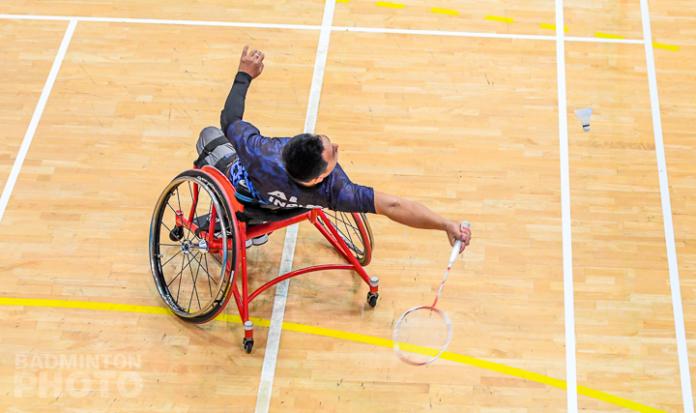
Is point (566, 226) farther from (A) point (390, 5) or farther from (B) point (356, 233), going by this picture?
(A) point (390, 5)

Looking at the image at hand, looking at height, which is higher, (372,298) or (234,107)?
(234,107)

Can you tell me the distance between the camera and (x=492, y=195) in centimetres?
688

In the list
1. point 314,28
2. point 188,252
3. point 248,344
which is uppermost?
point 314,28

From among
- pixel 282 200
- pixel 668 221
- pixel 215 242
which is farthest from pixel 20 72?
pixel 668 221

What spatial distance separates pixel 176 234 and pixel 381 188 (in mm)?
1612

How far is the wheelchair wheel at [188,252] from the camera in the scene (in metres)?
5.86

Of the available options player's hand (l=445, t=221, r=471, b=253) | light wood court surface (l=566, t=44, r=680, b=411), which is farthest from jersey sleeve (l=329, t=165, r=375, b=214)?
light wood court surface (l=566, t=44, r=680, b=411)

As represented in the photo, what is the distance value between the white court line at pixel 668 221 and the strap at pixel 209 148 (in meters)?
3.37

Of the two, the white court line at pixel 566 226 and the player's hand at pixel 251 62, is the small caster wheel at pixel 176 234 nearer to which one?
the player's hand at pixel 251 62

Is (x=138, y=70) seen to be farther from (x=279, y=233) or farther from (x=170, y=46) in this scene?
(x=279, y=233)

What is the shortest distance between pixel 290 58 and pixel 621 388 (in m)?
3.88

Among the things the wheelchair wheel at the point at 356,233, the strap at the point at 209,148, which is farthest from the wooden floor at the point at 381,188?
the strap at the point at 209,148

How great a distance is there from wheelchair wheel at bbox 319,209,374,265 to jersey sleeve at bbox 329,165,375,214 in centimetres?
90

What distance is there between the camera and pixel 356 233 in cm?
666
